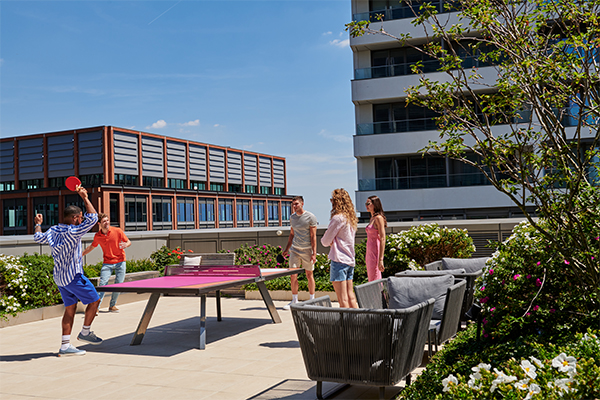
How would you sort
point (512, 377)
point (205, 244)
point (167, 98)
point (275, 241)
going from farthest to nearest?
point (167, 98), point (205, 244), point (275, 241), point (512, 377)

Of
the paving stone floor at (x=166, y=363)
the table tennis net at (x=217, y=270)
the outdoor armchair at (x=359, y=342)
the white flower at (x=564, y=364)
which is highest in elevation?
the table tennis net at (x=217, y=270)

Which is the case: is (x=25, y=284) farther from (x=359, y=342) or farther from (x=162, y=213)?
(x=162, y=213)

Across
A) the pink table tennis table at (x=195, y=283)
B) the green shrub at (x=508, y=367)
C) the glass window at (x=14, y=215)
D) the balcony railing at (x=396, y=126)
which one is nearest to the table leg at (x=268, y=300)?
the pink table tennis table at (x=195, y=283)

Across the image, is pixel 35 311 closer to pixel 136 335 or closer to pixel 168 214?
pixel 136 335

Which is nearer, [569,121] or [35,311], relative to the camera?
[35,311]

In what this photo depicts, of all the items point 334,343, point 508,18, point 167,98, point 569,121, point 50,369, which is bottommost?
point 50,369

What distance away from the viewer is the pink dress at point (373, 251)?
863 cm

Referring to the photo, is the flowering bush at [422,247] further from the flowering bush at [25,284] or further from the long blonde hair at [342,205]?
the flowering bush at [25,284]

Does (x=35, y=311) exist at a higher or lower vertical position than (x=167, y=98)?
lower

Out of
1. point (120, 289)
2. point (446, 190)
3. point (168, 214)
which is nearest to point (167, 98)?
point (168, 214)

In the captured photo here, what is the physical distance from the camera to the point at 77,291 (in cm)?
764

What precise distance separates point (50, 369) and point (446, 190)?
78.5 feet

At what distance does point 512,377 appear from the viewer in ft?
10.9

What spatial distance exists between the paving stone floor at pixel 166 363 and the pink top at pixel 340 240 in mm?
1405
